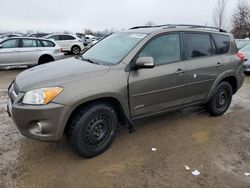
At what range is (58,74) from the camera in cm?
328

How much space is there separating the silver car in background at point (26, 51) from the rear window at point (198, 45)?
7681 millimetres

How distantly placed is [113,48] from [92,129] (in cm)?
141

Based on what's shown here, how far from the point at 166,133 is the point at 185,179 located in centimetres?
129

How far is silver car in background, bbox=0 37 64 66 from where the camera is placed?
9.88 meters

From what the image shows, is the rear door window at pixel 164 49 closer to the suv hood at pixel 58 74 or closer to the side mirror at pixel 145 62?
the side mirror at pixel 145 62

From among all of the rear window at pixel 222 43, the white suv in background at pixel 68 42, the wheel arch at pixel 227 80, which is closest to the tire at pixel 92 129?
the wheel arch at pixel 227 80

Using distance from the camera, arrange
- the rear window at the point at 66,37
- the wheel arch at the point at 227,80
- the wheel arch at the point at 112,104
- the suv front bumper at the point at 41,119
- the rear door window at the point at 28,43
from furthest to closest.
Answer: the rear window at the point at 66,37 < the rear door window at the point at 28,43 < the wheel arch at the point at 227,80 < the wheel arch at the point at 112,104 < the suv front bumper at the point at 41,119

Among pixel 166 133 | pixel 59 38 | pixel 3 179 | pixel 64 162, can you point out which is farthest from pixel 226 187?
pixel 59 38

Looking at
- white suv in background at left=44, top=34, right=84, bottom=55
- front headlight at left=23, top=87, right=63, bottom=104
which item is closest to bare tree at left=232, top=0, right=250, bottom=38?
white suv in background at left=44, top=34, right=84, bottom=55

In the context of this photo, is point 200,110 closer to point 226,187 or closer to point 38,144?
point 226,187

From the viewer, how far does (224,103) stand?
16.8 ft

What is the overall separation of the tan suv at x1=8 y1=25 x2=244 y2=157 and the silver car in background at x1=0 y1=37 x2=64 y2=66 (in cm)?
674

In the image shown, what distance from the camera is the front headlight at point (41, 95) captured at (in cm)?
291

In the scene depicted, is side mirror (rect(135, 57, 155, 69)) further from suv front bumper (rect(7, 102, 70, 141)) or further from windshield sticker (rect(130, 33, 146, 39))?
suv front bumper (rect(7, 102, 70, 141))
